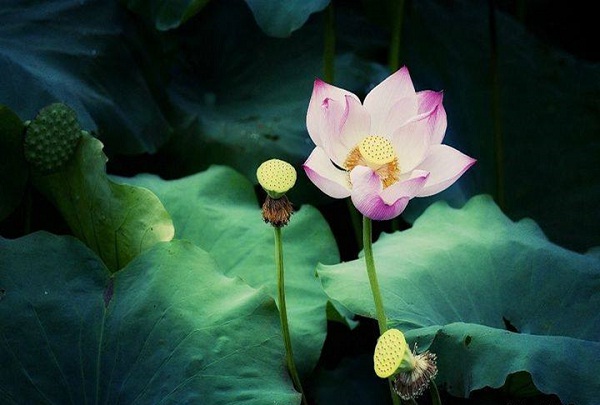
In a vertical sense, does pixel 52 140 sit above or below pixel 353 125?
below

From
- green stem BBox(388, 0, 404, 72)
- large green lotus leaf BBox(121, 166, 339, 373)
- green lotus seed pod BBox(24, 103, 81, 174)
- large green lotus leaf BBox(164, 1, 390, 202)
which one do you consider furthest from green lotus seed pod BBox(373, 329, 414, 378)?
green stem BBox(388, 0, 404, 72)

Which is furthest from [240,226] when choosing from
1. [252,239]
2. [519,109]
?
[519,109]

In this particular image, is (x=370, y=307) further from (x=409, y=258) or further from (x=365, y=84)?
(x=365, y=84)

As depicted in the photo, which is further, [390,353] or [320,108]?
[320,108]

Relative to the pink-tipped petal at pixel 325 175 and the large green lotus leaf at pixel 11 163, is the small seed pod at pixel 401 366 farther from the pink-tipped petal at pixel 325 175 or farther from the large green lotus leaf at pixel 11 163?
the large green lotus leaf at pixel 11 163

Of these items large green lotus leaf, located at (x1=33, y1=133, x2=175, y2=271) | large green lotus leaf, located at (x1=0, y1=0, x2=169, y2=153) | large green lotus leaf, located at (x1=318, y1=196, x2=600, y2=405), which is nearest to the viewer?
large green lotus leaf, located at (x1=318, y1=196, x2=600, y2=405)

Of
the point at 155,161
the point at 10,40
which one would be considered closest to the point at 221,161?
the point at 155,161

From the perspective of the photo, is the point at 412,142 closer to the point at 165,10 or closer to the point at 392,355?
the point at 392,355

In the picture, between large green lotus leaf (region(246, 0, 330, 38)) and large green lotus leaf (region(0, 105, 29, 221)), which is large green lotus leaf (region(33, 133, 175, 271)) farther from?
large green lotus leaf (region(246, 0, 330, 38))
